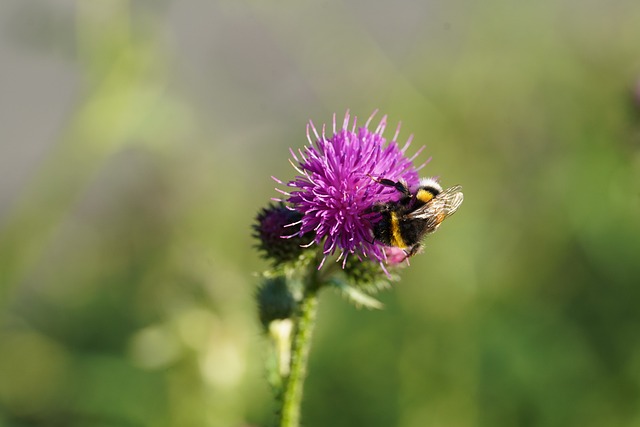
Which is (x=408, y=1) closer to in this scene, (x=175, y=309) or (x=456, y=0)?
(x=456, y=0)

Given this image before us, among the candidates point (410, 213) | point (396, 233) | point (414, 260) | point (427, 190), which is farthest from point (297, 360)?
point (414, 260)

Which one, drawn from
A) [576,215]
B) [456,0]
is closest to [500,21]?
[456,0]

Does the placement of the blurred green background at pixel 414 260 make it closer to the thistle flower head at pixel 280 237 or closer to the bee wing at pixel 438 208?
the thistle flower head at pixel 280 237

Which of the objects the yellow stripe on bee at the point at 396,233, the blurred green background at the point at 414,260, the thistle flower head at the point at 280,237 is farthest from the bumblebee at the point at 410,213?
the blurred green background at the point at 414,260

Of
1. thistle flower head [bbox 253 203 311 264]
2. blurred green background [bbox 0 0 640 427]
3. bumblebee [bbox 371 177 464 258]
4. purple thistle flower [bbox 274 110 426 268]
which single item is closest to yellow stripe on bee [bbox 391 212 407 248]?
bumblebee [bbox 371 177 464 258]

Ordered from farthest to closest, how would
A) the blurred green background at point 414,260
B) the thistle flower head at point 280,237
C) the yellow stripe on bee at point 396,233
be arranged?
the blurred green background at point 414,260, the thistle flower head at point 280,237, the yellow stripe on bee at point 396,233

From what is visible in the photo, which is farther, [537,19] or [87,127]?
[537,19]
